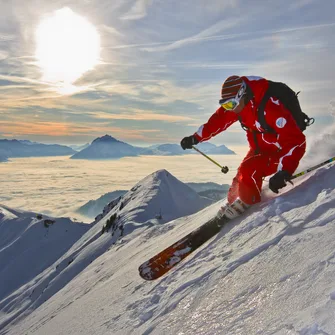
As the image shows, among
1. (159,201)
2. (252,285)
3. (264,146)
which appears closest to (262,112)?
(264,146)

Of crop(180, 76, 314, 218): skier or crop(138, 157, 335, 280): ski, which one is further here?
crop(138, 157, 335, 280): ski

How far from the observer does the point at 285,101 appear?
18.0 feet

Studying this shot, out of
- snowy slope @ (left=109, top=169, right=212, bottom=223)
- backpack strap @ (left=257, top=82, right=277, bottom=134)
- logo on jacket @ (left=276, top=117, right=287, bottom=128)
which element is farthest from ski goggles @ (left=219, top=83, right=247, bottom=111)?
snowy slope @ (left=109, top=169, right=212, bottom=223)

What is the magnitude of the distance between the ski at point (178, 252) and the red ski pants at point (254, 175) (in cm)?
59

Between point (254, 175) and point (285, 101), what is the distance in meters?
1.40

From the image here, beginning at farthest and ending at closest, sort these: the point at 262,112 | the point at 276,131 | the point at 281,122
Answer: the point at 262,112 < the point at 276,131 < the point at 281,122

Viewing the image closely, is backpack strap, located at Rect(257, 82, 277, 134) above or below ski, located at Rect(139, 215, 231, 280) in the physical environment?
above

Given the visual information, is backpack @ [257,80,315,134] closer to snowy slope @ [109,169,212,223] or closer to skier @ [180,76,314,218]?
skier @ [180,76,314,218]

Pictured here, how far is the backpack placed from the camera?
5.52 m

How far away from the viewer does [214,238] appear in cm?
571

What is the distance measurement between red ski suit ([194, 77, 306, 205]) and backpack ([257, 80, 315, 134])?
0.07 m

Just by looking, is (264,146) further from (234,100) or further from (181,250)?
(181,250)

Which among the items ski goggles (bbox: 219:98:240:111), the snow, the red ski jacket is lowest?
the snow

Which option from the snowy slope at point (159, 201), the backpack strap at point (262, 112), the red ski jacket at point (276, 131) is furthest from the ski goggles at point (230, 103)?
the snowy slope at point (159, 201)
